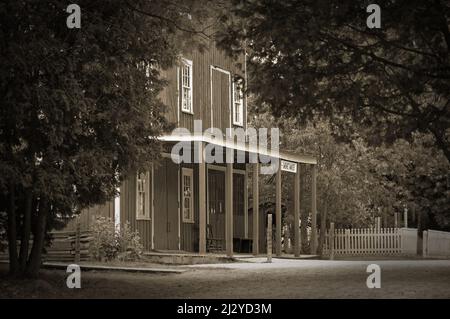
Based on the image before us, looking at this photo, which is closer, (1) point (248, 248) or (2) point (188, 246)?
(2) point (188, 246)

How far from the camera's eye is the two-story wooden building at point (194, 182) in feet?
77.4

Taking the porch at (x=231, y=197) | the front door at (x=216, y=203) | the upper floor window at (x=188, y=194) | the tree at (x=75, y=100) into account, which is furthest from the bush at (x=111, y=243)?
the front door at (x=216, y=203)

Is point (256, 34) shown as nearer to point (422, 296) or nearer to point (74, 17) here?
point (74, 17)

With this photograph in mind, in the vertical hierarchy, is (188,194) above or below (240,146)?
below

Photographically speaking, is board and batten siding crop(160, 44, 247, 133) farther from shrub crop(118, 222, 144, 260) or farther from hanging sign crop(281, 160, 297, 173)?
shrub crop(118, 222, 144, 260)

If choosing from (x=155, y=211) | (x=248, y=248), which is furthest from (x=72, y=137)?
→ (x=248, y=248)

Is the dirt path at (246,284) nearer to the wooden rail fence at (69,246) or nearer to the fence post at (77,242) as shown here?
the fence post at (77,242)

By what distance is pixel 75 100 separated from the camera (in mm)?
12219

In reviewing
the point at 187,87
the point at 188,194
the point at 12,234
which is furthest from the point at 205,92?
the point at 12,234

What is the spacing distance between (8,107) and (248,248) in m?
19.9

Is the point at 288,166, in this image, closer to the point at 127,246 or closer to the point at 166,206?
the point at 166,206

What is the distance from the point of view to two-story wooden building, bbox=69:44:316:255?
77.4ft

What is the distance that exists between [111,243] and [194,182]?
24.0 ft

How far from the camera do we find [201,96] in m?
27.0
